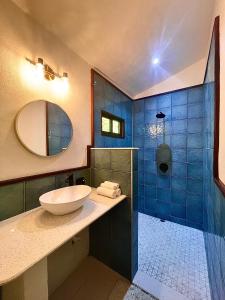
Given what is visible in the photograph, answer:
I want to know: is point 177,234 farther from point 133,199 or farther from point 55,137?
point 55,137

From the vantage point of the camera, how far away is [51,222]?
93cm

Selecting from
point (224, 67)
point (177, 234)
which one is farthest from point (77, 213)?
point (177, 234)

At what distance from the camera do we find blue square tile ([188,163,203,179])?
2178 mm

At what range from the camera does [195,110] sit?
219cm

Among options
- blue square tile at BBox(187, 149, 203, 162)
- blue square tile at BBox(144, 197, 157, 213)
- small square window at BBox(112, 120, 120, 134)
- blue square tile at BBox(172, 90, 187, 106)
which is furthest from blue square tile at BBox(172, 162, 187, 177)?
small square window at BBox(112, 120, 120, 134)

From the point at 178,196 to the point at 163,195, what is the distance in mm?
242

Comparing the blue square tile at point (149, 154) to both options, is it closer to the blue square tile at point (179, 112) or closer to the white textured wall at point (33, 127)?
the blue square tile at point (179, 112)

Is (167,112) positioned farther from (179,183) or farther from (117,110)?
(179,183)

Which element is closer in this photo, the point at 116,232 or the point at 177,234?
the point at 116,232

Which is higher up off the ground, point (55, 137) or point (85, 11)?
point (85, 11)

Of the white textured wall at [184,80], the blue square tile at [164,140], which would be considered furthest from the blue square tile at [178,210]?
the white textured wall at [184,80]

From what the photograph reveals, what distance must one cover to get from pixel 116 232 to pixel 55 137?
3.68 feet

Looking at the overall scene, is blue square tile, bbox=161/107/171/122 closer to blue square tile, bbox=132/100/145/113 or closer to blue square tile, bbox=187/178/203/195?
blue square tile, bbox=132/100/145/113

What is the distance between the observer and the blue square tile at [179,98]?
2.28 metres
